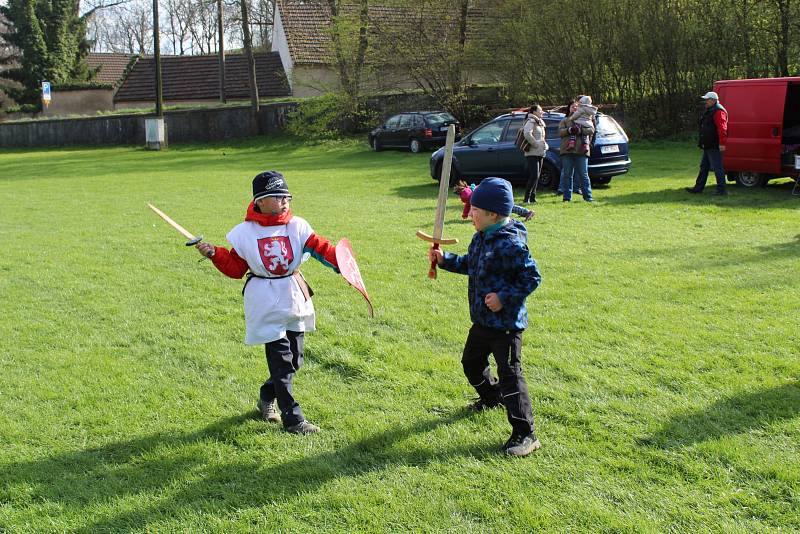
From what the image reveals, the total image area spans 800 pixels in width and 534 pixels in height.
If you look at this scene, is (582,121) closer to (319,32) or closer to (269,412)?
(269,412)

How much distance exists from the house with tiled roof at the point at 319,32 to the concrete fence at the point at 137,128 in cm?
243

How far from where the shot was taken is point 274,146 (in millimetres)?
33188

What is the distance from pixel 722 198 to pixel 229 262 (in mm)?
11560

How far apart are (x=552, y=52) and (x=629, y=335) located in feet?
78.4

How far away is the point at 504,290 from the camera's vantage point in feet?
14.5

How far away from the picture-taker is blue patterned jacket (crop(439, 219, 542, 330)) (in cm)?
440

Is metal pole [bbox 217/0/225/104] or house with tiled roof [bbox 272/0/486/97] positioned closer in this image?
house with tiled roof [bbox 272/0/486/97]

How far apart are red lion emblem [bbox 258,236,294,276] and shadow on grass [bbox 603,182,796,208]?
10.3 meters

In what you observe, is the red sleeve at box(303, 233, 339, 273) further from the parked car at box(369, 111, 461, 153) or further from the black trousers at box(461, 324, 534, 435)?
the parked car at box(369, 111, 461, 153)

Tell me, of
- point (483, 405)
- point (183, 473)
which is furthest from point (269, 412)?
point (483, 405)

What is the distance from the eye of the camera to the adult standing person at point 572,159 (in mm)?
13984

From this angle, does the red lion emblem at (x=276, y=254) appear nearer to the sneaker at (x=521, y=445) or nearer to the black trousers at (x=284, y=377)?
the black trousers at (x=284, y=377)

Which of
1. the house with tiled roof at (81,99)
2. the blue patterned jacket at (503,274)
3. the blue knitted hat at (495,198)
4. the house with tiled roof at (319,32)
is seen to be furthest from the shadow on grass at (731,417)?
the house with tiled roof at (81,99)

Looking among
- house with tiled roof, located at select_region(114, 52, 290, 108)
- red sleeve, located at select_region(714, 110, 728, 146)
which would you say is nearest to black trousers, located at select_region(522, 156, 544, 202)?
red sleeve, located at select_region(714, 110, 728, 146)
